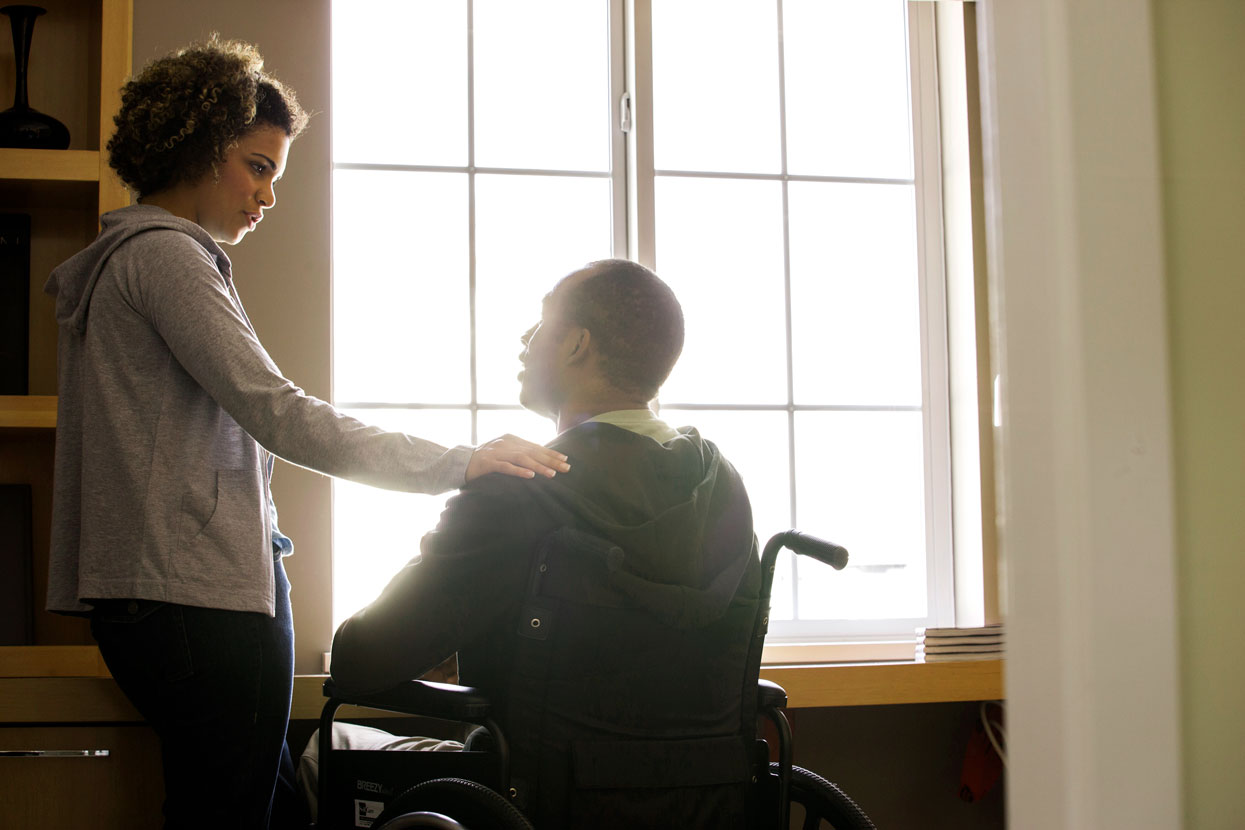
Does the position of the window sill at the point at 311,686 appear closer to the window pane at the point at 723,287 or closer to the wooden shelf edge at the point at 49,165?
the window pane at the point at 723,287

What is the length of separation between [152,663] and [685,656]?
70cm

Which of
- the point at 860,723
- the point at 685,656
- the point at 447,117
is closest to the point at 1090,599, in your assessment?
the point at 685,656

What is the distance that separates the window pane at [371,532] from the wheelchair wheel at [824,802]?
130 cm

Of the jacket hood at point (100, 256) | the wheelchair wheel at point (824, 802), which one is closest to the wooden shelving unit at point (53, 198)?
the jacket hood at point (100, 256)

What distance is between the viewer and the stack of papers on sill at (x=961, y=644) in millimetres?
2252

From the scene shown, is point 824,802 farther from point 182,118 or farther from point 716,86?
point 716,86

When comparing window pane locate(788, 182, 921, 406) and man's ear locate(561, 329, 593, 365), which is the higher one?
window pane locate(788, 182, 921, 406)

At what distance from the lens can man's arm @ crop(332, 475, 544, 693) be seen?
1208 mm

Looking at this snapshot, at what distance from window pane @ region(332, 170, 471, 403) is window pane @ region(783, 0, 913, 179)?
1048mm

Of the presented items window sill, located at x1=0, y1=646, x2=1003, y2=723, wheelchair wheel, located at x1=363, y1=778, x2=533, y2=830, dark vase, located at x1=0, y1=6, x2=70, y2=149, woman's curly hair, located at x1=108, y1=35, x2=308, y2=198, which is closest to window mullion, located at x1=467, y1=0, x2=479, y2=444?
window sill, located at x1=0, y1=646, x2=1003, y2=723

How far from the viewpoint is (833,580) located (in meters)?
2.72

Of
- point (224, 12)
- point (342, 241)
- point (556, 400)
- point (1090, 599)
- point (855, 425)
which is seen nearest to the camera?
point (1090, 599)

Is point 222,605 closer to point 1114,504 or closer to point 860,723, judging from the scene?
point 1114,504

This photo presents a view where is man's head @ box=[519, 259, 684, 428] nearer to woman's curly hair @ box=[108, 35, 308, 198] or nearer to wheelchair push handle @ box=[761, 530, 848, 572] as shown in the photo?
wheelchair push handle @ box=[761, 530, 848, 572]
